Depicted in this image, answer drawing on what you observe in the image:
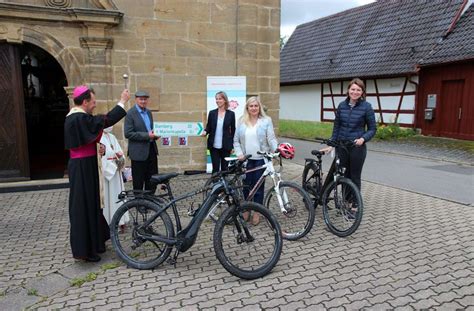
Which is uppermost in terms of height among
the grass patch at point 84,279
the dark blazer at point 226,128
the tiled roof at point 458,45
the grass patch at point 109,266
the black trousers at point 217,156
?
the tiled roof at point 458,45

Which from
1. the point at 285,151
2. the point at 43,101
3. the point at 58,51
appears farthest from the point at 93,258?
the point at 43,101

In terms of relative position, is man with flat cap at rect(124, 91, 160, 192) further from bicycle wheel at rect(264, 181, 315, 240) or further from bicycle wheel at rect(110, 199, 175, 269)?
bicycle wheel at rect(264, 181, 315, 240)

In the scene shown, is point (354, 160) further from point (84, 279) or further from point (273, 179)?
point (84, 279)

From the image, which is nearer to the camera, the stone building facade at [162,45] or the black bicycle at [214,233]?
the black bicycle at [214,233]

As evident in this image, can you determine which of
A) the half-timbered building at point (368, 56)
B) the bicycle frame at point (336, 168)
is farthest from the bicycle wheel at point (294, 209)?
the half-timbered building at point (368, 56)

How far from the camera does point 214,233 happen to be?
3678 millimetres

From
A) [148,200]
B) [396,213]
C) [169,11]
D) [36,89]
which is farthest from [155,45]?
[36,89]

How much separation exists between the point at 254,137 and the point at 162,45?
3951 millimetres

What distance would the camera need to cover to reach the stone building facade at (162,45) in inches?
282

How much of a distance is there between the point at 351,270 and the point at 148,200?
2097 mm

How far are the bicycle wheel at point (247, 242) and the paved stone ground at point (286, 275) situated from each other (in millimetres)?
123

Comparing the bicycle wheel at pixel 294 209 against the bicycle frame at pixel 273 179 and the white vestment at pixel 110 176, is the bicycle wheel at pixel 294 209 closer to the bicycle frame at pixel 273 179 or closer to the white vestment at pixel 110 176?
the bicycle frame at pixel 273 179

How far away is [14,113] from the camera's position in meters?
7.31

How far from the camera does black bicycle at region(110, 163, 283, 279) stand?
375 cm
